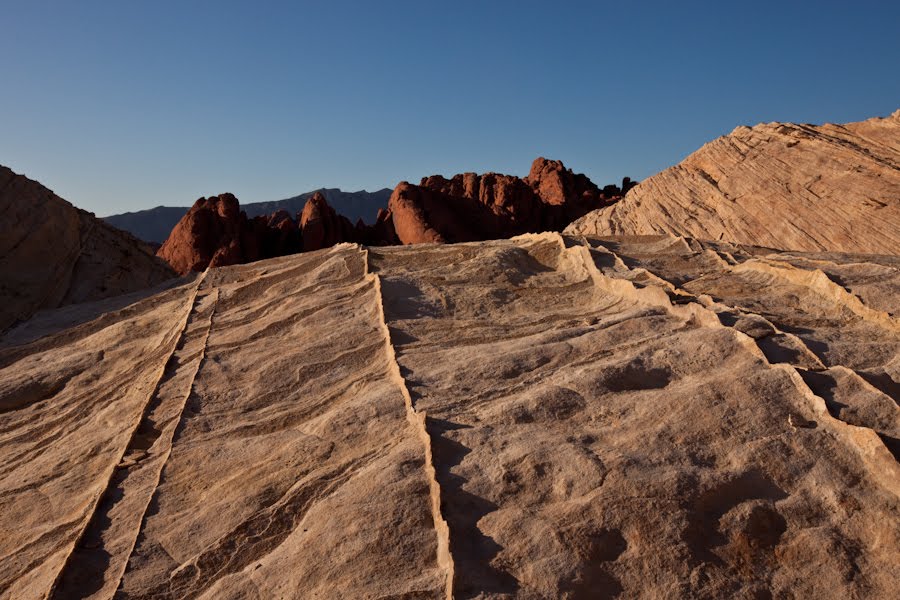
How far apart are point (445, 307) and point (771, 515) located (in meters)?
5.03

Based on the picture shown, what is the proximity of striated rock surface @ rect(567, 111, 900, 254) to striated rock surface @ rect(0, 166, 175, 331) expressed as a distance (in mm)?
16004

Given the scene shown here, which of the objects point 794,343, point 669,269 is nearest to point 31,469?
point 794,343

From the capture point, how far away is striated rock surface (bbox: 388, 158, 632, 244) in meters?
42.4

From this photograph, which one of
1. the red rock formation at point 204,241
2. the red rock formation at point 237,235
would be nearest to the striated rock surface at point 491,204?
the red rock formation at point 237,235

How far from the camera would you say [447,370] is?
7570 mm

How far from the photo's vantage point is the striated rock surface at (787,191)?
1830 centimetres

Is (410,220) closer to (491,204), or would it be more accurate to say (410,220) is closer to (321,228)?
(321,228)

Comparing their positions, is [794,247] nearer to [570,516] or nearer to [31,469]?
[570,516]

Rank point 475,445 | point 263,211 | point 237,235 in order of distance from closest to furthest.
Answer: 1. point 475,445
2. point 237,235
3. point 263,211

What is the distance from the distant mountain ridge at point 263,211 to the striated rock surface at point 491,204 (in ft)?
127

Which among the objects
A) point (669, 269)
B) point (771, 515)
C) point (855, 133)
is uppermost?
point (855, 133)

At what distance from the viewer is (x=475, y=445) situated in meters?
6.16

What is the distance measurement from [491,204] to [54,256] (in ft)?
118

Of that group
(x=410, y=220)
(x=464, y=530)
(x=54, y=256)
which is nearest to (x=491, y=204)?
(x=410, y=220)
